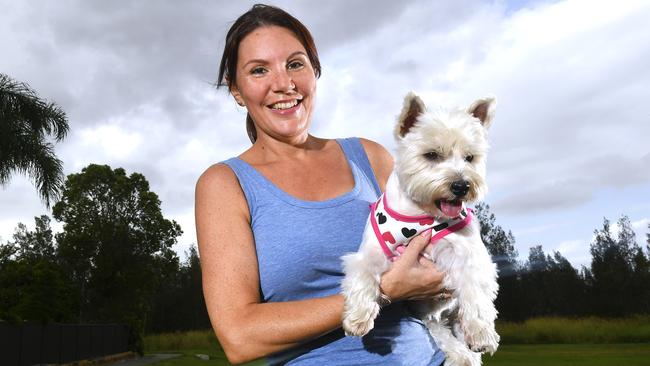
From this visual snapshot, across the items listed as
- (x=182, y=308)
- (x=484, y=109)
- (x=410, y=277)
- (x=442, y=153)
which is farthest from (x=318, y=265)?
(x=182, y=308)

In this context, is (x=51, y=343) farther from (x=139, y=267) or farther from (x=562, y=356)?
(x=562, y=356)

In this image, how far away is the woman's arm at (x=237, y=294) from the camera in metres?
4.16

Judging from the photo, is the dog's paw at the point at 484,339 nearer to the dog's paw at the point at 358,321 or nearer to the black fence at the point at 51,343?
the dog's paw at the point at 358,321

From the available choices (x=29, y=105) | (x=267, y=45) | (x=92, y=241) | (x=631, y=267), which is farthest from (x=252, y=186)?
(x=631, y=267)

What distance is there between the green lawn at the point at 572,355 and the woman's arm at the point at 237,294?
4115cm

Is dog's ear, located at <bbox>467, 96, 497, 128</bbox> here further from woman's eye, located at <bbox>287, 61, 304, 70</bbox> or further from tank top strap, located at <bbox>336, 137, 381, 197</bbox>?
woman's eye, located at <bbox>287, 61, 304, 70</bbox>

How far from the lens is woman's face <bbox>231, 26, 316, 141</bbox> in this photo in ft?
16.3

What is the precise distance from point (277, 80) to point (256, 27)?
40 centimetres

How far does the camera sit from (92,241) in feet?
187

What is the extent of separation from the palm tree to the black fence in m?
5.98

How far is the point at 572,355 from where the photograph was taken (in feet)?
187

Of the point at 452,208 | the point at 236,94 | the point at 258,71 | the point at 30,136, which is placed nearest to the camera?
the point at 452,208

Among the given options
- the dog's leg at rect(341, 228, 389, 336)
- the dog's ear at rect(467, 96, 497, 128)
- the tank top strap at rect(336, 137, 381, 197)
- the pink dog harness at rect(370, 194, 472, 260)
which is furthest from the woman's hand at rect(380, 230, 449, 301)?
the dog's ear at rect(467, 96, 497, 128)

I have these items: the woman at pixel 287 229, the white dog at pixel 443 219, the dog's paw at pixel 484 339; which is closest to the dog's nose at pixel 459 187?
the white dog at pixel 443 219
